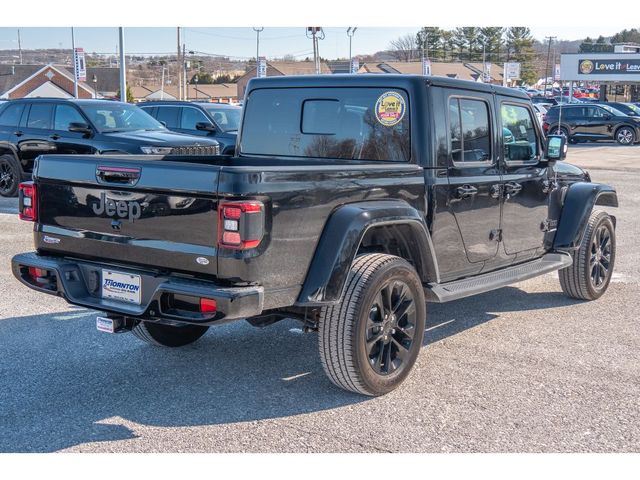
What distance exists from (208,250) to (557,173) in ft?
12.9

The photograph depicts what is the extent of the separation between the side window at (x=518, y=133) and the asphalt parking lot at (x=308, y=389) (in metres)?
1.36

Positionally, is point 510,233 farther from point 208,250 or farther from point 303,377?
point 208,250

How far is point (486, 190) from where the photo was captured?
225 inches

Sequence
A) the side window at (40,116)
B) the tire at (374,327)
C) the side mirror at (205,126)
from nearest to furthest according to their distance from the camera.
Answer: the tire at (374,327)
the side window at (40,116)
the side mirror at (205,126)

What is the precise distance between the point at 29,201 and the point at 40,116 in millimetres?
9340

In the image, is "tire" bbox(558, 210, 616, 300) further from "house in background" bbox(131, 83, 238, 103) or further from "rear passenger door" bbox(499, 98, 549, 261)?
"house in background" bbox(131, 83, 238, 103)

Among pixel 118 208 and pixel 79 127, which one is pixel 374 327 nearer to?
pixel 118 208

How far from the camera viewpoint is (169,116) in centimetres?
1639

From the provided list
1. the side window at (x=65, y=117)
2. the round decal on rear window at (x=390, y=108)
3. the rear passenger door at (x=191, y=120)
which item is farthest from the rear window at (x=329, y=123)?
the rear passenger door at (x=191, y=120)

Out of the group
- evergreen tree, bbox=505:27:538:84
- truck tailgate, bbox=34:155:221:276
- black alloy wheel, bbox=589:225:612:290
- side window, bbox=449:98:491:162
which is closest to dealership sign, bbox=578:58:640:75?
black alloy wheel, bbox=589:225:612:290

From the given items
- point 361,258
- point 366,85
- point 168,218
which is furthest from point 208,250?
point 366,85

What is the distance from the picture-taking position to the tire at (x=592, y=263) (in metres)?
6.96

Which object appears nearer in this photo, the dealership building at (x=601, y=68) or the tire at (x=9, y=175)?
the tire at (x=9, y=175)

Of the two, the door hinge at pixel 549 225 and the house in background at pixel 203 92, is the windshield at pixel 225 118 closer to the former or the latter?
the door hinge at pixel 549 225
